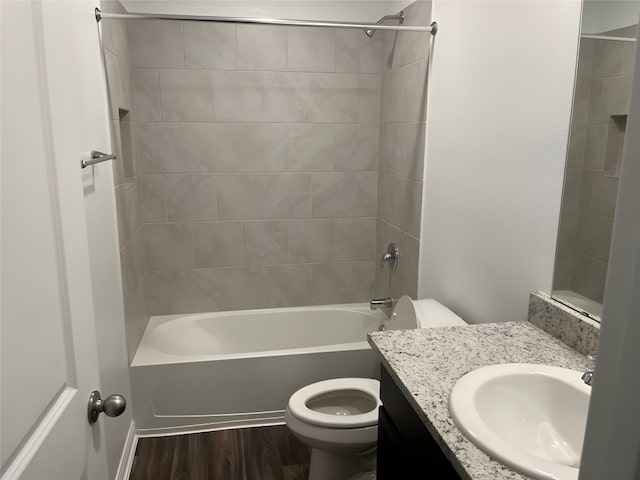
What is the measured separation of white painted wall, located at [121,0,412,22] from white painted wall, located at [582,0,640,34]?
1429mm

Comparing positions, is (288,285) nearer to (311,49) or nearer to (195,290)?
(195,290)

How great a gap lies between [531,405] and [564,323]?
1.06 ft

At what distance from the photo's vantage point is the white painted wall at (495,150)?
5.19 ft

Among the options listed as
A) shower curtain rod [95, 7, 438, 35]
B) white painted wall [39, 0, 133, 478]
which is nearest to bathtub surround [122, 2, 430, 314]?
shower curtain rod [95, 7, 438, 35]

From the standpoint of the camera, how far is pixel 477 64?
79.0 inches

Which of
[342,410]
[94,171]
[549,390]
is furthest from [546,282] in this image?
[94,171]

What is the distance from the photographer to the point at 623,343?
1.51 feet

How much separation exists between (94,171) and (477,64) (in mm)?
1541

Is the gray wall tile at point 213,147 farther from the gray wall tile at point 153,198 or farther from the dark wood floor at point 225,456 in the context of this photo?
the dark wood floor at point 225,456

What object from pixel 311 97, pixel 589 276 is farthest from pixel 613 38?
pixel 311 97

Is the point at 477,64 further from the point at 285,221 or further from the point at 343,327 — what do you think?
the point at 343,327

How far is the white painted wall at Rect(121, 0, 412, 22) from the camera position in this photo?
283 cm

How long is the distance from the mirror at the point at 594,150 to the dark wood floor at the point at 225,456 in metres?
1.51

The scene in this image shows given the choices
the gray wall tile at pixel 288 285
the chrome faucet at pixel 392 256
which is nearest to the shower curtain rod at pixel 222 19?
the chrome faucet at pixel 392 256
